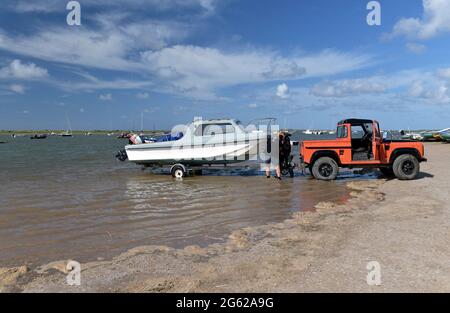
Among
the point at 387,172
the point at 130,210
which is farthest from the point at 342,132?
the point at 130,210

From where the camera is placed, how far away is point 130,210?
8.77 meters

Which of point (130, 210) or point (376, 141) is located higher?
point (376, 141)

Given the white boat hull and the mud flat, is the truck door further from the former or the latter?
the mud flat

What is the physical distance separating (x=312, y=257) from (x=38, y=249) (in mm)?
4226

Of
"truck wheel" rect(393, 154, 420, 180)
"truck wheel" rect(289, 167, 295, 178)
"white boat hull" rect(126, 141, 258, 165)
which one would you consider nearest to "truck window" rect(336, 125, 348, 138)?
"truck wheel" rect(393, 154, 420, 180)

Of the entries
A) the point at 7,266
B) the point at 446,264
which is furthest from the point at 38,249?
the point at 446,264

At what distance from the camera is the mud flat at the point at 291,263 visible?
13.7 feet

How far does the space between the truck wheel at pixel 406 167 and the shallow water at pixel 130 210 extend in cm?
193

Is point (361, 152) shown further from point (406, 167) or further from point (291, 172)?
point (291, 172)

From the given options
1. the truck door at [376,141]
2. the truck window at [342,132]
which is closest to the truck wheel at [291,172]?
the truck window at [342,132]

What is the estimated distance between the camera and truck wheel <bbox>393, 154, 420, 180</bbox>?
12.6 metres

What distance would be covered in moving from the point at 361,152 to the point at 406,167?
1558 mm

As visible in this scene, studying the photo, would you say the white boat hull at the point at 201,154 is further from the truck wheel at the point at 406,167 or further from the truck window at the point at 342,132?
the truck wheel at the point at 406,167

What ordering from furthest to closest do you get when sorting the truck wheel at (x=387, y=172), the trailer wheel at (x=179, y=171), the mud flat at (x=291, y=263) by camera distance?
→ the trailer wheel at (x=179, y=171) < the truck wheel at (x=387, y=172) < the mud flat at (x=291, y=263)
